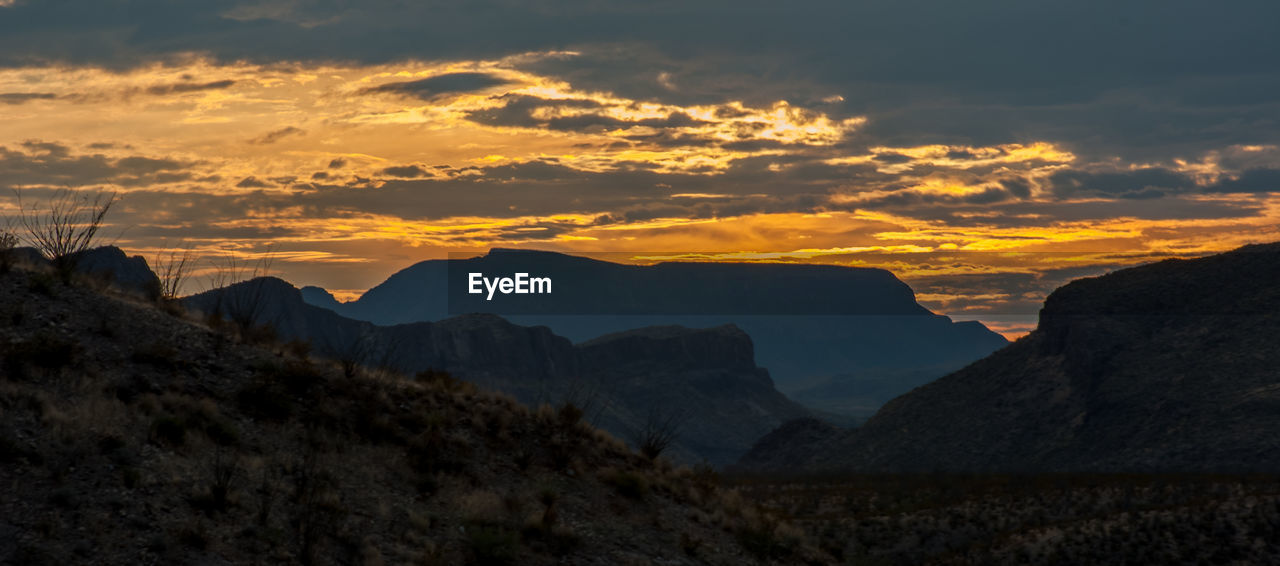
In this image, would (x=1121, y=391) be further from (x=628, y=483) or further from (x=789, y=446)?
(x=628, y=483)

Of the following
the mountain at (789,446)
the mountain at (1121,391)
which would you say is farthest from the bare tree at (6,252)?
the mountain at (789,446)

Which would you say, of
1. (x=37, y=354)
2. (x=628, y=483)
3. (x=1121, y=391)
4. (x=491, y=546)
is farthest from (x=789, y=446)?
(x=37, y=354)

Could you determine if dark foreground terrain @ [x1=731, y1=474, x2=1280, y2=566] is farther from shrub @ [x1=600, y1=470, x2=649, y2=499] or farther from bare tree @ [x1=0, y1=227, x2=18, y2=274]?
bare tree @ [x1=0, y1=227, x2=18, y2=274]

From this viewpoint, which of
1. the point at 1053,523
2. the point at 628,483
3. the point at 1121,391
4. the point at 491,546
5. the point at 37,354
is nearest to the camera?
the point at 491,546

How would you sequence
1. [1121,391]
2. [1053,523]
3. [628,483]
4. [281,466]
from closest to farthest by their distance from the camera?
[281,466] < [628,483] < [1053,523] < [1121,391]

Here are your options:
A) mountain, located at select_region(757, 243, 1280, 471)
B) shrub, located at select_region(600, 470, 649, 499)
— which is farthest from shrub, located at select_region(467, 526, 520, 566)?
mountain, located at select_region(757, 243, 1280, 471)

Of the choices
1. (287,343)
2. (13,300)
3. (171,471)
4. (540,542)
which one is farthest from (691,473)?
(13,300)
